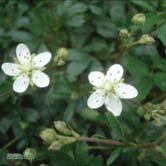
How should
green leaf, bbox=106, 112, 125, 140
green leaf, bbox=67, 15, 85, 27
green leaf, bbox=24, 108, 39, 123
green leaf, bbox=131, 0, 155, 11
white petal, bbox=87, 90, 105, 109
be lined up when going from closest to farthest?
Answer: 1. green leaf, bbox=106, 112, 125, 140
2. white petal, bbox=87, 90, 105, 109
3. green leaf, bbox=131, 0, 155, 11
4. green leaf, bbox=24, 108, 39, 123
5. green leaf, bbox=67, 15, 85, 27

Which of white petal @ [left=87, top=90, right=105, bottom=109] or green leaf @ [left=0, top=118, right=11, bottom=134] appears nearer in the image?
white petal @ [left=87, top=90, right=105, bottom=109]

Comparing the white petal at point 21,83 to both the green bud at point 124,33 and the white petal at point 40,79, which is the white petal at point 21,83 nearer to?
the white petal at point 40,79

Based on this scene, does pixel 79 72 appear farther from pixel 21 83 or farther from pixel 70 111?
pixel 21 83

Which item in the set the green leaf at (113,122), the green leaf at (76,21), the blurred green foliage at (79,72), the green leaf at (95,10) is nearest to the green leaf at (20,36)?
the blurred green foliage at (79,72)

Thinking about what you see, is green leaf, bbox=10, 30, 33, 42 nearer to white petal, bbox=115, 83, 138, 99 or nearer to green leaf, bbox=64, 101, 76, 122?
green leaf, bbox=64, 101, 76, 122

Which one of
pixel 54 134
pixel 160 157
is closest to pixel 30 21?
pixel 54 134

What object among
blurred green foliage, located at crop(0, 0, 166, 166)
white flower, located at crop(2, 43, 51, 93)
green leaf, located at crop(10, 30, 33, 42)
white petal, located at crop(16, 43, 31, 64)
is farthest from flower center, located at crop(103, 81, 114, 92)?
green leaf, located at crop(10, 30, 33, 42)
